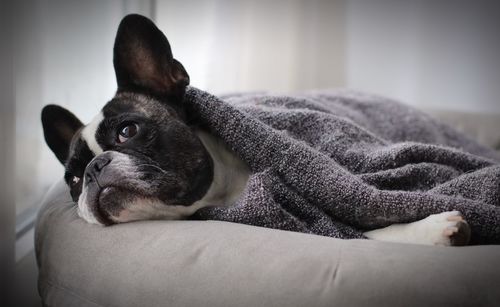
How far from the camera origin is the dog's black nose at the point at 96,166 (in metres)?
1.08

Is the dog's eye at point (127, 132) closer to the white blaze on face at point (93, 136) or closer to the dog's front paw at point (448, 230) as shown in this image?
the white blaze on face at point (93, 136)

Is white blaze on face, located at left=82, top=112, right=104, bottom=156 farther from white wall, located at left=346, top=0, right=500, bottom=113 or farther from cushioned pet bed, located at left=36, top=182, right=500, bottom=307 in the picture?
white wall, located at left=346, top=0, right=500, bottom=113

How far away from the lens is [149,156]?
112cm

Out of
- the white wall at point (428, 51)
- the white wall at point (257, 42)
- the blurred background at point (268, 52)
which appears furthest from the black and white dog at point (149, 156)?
the white wall at point (428, 51)

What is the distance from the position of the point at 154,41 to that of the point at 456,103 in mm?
2312

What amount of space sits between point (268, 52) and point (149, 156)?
1750 millimetres

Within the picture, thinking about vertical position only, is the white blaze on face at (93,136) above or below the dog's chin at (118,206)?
above

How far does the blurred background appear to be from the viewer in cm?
153

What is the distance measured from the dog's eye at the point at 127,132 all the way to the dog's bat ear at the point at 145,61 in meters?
0.14

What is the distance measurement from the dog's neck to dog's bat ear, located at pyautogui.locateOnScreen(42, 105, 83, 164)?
362 millimetres

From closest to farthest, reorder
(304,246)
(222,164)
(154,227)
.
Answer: (304,246), (154,227), (222,164)

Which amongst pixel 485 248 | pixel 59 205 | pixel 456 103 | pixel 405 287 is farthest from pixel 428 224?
pixel 456 103

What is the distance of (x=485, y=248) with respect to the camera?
87 cm

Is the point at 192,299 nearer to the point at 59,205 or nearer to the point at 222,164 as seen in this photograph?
the point at 222,164
